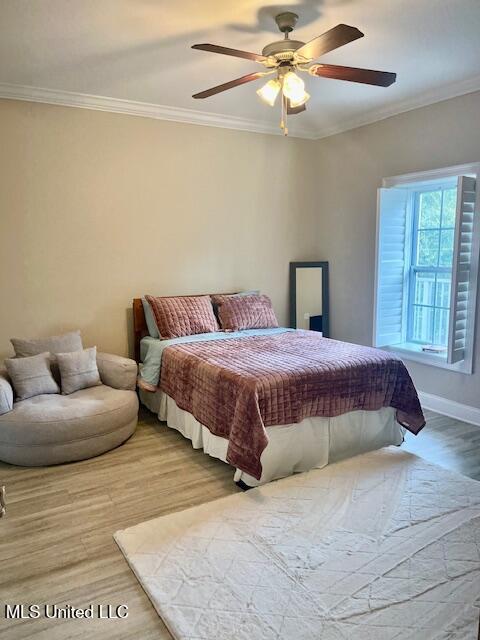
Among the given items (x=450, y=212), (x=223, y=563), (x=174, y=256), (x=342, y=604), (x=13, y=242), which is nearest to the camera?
(x=342, y=604)

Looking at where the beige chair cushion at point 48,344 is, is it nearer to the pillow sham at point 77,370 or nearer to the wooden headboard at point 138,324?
the pillow sham at point 77,370

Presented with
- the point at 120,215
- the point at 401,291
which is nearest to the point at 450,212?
the point at 401,291

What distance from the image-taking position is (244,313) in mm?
4434

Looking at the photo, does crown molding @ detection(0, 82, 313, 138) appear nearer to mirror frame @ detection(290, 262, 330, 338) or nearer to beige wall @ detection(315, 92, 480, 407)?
beige wall @ detection(315, 92, 480, 407)

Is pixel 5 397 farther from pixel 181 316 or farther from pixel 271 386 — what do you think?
pixel 271 386

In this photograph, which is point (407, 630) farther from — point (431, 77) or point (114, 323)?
point (431, 77)

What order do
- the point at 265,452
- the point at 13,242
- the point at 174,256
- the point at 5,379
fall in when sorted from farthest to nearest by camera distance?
1. the point at 174,256
2. the point at 13,242
3. the point at 5,379
4. the point at 265,452

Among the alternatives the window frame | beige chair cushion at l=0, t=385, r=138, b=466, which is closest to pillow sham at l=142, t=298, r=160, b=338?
beige chair cushion at l=0, t=385, r=138, b=466

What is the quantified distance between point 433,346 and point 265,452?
7.47 feet

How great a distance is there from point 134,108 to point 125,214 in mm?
920

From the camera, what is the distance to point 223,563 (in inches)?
86.5

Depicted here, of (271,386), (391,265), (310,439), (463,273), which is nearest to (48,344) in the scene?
(271,386)

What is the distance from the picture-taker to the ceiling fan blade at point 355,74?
2570 millimetres

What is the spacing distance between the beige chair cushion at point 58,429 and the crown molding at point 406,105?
3.48m
